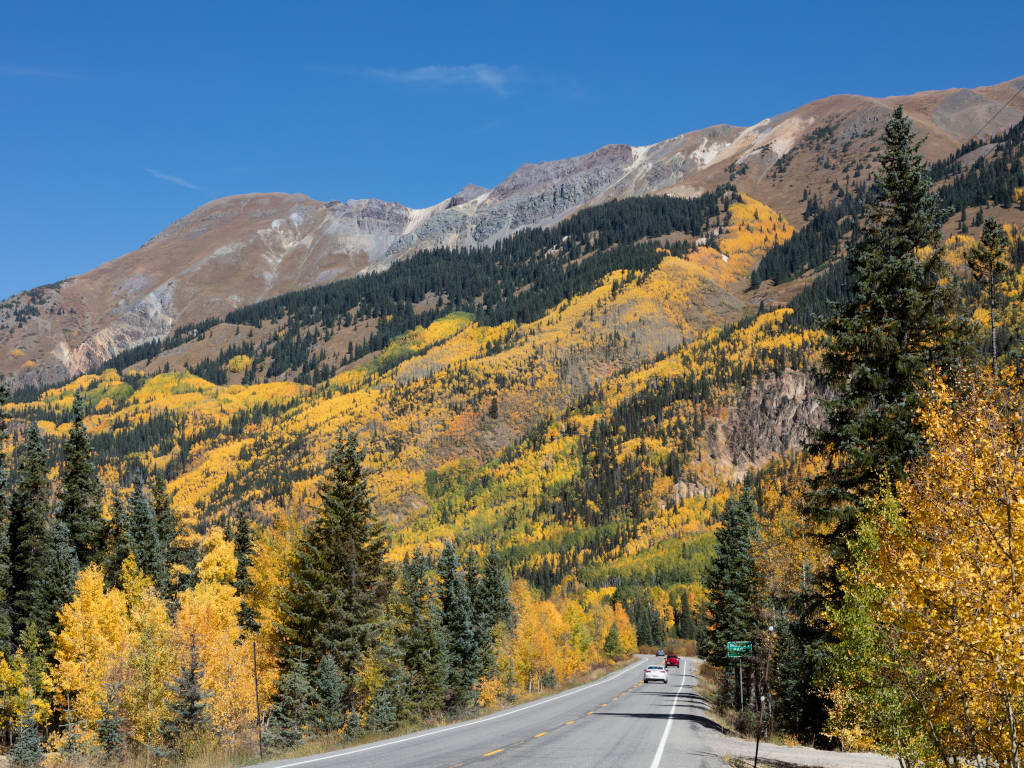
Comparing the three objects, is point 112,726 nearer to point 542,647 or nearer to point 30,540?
point 30,540

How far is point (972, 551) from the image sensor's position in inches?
394

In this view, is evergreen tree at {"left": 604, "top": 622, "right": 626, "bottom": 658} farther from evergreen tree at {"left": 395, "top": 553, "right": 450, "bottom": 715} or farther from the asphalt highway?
the asphalt highway

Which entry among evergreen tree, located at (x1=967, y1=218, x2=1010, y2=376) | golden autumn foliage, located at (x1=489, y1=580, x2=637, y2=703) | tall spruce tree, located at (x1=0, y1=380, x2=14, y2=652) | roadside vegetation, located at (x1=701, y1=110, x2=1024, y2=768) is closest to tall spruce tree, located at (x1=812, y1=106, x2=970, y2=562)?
roadside vegetation, located at (x1=701, y1=110, x2=1024, y2=768)

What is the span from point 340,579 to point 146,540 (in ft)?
89.0

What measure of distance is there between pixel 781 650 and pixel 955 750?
90.5 feet

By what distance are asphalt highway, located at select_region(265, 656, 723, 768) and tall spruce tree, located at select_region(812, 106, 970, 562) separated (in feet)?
27.5

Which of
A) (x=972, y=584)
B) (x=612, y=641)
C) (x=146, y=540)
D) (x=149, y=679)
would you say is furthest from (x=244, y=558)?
(x=612, y=641)

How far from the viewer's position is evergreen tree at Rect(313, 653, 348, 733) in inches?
1204

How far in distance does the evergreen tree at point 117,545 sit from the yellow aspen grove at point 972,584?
52.0 m

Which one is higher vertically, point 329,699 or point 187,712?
point 187,712

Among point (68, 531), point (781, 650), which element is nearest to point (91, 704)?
point (68, 531)

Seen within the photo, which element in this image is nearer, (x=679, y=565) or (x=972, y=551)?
(x=972, y=551)

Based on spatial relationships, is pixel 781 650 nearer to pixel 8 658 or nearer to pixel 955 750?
pixel 955 750

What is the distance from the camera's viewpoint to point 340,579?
34.2 meters
